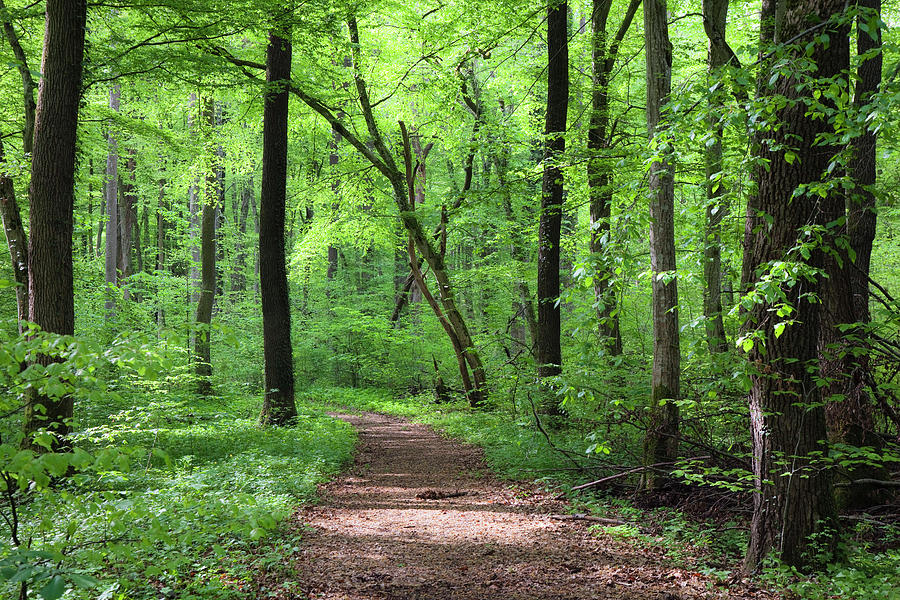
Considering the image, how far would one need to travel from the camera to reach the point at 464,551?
17.6ft

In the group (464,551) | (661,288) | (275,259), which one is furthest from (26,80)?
(661,288)

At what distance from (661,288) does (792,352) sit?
2.46 m

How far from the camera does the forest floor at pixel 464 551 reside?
173 inches

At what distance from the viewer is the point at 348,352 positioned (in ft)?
77.2

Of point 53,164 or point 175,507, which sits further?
point 53,164

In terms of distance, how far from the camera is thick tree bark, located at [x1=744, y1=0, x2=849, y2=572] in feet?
13.3

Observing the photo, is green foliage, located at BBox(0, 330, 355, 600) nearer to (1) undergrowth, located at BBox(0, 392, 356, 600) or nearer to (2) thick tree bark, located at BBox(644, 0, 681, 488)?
(1) undergrowth, located at BBox(0, 392, 356, 600)

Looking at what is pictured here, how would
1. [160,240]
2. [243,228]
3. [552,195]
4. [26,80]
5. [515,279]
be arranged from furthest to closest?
[243,228] → [160,240] → [515,279] → [552,195] → [26,80]

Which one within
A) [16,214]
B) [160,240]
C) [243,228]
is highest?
[243,228]

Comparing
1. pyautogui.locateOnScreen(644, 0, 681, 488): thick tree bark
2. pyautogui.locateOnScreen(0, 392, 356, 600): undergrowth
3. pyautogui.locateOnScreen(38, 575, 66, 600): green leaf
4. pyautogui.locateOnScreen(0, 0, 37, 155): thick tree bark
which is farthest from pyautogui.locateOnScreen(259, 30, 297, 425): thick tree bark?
pyautogui.locateOnScreen(38, 575, 66, 600): green leaf

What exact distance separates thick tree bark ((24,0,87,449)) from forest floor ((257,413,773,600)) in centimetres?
392

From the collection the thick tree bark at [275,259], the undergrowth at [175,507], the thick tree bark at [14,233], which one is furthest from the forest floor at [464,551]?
the thick tree bark at [14,233]

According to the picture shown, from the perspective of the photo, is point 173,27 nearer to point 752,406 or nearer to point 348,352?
point 752,406

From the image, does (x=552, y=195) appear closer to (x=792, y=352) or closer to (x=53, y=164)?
(x=792, y=352)
